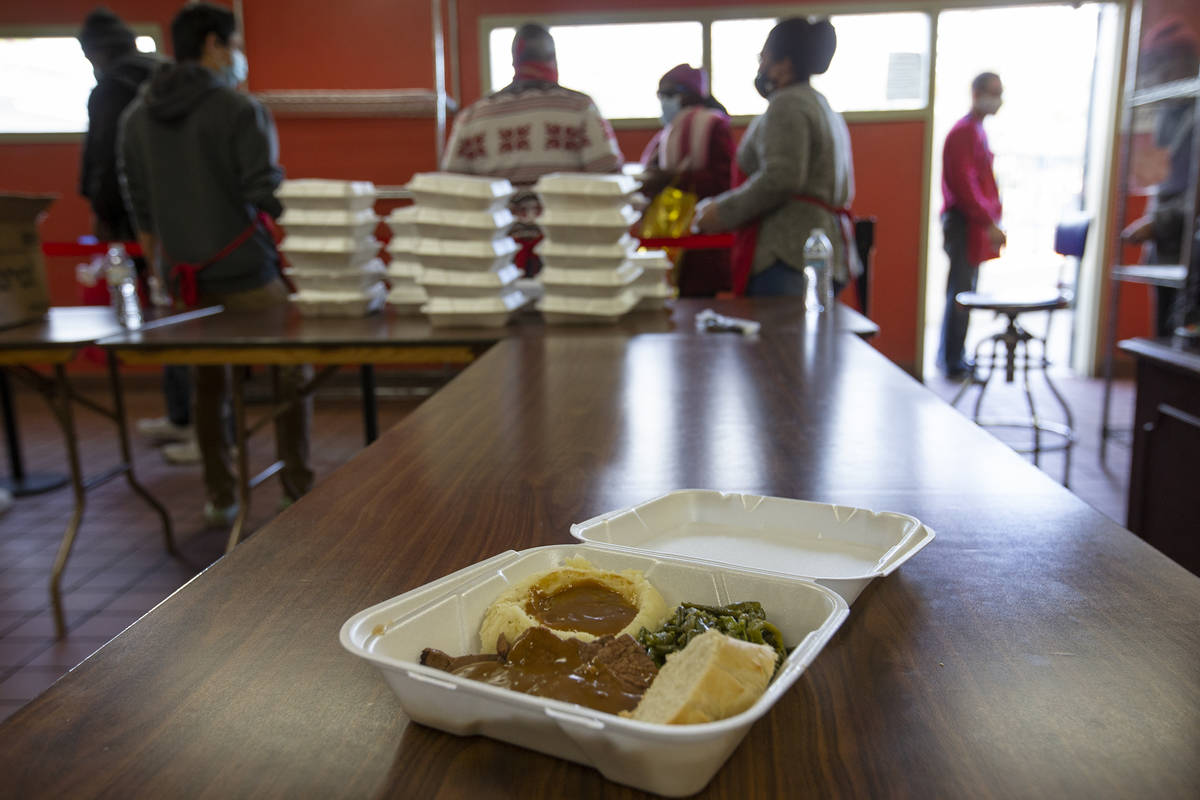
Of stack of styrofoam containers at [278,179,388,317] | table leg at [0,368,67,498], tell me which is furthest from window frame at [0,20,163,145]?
stack of styrofoam containers at [278,179,388,317]

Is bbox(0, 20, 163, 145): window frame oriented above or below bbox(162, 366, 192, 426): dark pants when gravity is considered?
above

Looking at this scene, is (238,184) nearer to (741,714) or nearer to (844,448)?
(844,448)

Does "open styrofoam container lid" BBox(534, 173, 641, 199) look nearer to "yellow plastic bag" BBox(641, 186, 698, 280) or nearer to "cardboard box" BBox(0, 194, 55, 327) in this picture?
"yellow plastic bag" BBox(641, 186, 698, 280)

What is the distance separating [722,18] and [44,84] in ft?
13.4

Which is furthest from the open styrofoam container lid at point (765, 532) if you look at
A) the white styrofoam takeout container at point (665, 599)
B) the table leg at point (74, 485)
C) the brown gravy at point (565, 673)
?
the table leg at point (74, 485)

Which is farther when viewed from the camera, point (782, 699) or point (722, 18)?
point (722, 18)

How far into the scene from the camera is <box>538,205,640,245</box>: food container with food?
2.49 m

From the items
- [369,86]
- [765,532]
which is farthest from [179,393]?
[765,532]

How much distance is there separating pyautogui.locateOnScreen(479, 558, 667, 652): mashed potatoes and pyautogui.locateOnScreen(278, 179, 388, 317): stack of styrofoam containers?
2.21 metres

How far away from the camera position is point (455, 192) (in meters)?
2.49

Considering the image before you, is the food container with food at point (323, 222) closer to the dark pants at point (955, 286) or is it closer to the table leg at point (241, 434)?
the table leg at point (241, 434)

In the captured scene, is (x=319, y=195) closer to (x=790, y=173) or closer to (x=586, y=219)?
(x=586, y=219)

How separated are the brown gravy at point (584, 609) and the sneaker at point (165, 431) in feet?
13.7

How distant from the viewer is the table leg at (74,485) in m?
2.39
